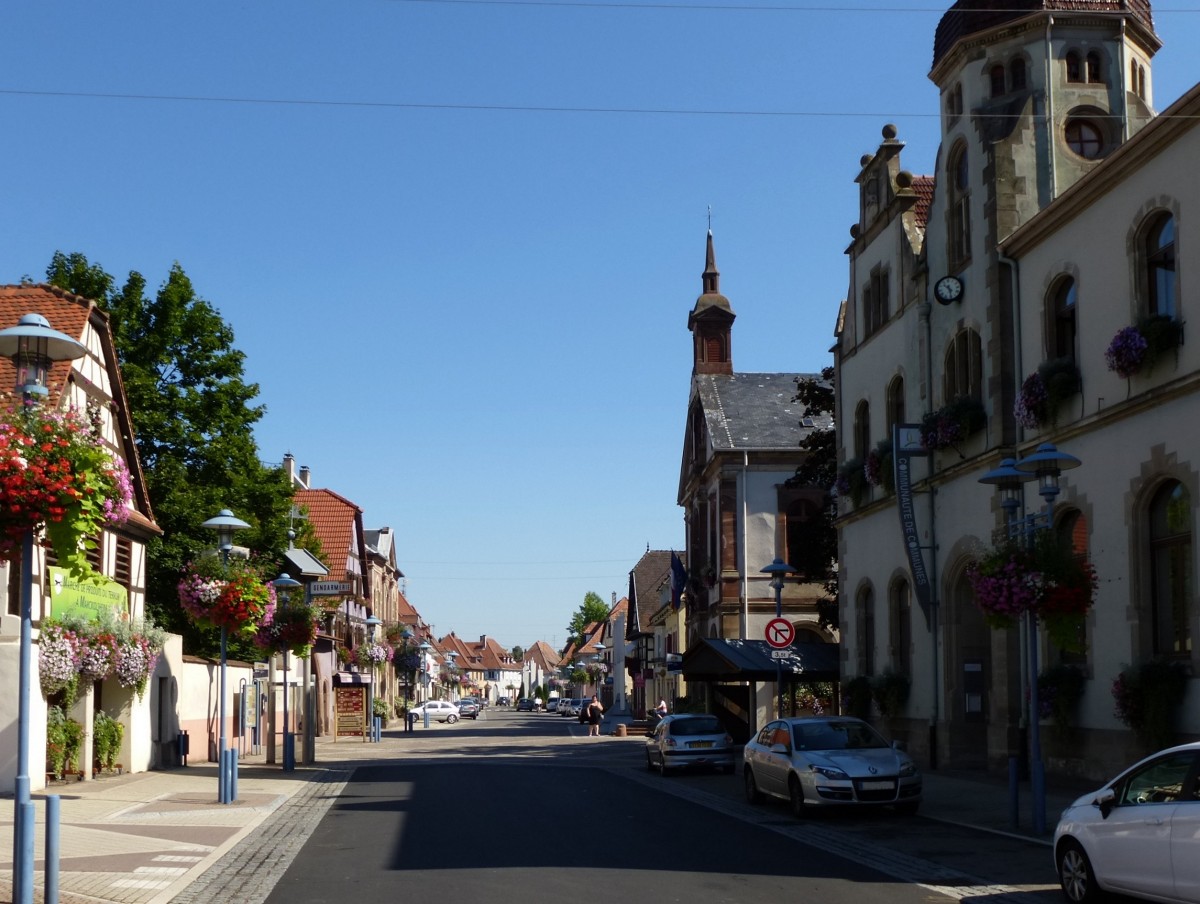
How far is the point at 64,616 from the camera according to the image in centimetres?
2670

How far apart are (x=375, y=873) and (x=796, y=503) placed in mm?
38521

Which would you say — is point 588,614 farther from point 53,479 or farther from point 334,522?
point 53,479

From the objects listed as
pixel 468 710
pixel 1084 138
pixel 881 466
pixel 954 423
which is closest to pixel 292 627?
pixel 881 466

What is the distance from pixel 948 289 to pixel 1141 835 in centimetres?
1861

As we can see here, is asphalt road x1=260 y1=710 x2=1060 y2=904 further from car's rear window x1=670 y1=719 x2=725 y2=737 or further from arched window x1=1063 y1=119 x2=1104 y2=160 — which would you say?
arched window x1=1063 y1=119 x2=1104 y2=160

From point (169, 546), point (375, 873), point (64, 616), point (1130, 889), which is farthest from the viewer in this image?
point (169, 546)

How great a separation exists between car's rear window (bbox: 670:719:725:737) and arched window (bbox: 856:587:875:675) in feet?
12.7

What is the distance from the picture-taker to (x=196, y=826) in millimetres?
19500

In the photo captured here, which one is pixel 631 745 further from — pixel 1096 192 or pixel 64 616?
pixel 1096 192

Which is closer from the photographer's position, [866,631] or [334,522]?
[866,631]

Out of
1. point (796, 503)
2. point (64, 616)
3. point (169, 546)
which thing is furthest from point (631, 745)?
point (64, 616)

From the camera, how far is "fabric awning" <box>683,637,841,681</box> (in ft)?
109

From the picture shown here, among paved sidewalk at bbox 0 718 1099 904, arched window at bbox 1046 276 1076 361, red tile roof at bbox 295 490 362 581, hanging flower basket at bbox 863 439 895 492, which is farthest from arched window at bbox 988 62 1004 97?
red tile roof at bbox 295 490 362 581

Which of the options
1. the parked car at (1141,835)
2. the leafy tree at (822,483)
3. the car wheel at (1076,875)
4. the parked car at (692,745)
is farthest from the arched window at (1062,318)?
the leafy tree at (822,483)
